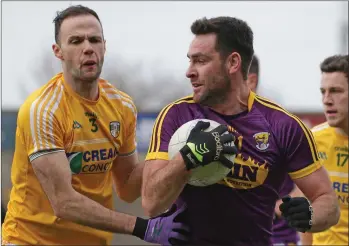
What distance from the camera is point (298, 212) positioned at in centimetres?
496

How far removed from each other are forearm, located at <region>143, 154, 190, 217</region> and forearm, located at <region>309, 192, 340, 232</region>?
996 millimetres

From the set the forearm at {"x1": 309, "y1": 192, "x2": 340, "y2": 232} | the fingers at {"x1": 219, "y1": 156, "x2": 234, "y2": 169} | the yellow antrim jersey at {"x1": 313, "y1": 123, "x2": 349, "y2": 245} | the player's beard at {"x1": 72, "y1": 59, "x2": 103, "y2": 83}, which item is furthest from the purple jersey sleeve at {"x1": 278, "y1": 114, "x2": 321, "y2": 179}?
the yellow antrim jersey at {"x1": 313, "y1": 123, "x2": 349, "y2": 245}

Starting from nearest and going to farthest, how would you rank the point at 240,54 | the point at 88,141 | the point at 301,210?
the point at 301,210, the point at 240,54, the point at 88,141

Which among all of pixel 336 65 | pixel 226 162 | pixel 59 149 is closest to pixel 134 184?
pixel 59 149

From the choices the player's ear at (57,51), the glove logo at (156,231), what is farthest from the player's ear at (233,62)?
the player's ear at (57,51)

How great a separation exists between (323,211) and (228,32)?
1.38m

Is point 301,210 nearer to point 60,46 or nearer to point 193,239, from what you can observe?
point 193,239

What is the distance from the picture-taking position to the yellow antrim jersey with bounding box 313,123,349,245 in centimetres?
752

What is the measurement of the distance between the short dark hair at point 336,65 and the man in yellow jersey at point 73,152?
8.82 feet

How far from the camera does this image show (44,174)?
5438 mm

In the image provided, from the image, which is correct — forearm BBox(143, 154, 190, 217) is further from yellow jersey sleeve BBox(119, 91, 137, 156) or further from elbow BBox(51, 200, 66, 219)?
yellow jersey sleeve BBox(119, 91, 137, 156)

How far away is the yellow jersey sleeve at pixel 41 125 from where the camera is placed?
17.9 feet

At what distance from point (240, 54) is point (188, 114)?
61 cm

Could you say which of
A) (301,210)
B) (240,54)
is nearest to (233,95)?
(240,54)
